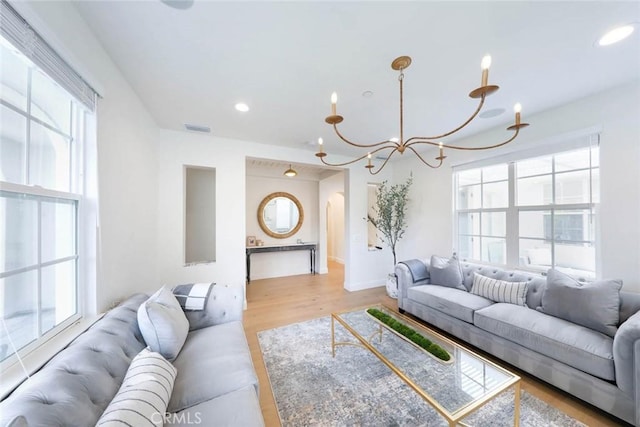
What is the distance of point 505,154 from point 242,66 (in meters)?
3.32

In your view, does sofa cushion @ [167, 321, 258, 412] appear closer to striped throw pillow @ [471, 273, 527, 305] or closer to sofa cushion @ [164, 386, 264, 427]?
sofa cushion @ [164, 386, 264, 427]

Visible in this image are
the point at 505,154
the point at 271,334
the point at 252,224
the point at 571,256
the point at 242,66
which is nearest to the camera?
the point at 242,66

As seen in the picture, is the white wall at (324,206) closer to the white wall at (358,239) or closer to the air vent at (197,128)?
the white wall at (358,239)

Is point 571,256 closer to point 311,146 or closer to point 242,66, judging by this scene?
point 311,146

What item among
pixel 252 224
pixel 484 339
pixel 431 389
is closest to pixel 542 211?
pixel 484 339

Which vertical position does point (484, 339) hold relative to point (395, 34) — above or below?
below

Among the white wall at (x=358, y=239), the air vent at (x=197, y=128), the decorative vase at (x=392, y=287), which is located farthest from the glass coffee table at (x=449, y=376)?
the air vent at (x=197, y=128)

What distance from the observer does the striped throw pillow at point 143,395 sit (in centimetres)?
86

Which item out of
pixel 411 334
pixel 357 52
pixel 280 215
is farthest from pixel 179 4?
pixel 280 215

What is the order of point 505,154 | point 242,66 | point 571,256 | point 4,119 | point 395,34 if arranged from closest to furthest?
1. point 4,119
2. point 395,34
3. point 242,66
4. point 571,256
5. point 505,154

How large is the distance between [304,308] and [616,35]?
13.2ft

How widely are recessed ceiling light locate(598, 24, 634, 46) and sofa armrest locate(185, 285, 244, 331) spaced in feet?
11.3

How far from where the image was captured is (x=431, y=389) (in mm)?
1389

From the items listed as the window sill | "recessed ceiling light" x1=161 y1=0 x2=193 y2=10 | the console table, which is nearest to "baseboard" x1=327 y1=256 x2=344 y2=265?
the console table
